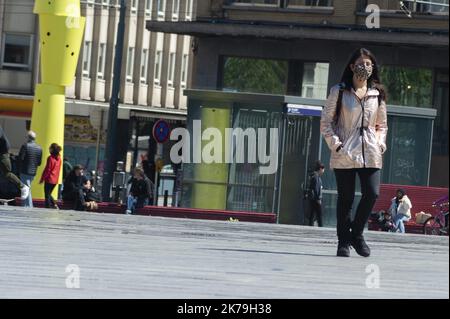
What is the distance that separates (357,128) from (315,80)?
1162 inches

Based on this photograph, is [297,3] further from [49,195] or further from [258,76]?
[49,195]

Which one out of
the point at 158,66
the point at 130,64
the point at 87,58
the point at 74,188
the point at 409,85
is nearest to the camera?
the point at 74,188

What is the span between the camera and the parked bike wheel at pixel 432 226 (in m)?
30.9

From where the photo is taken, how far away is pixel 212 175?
99.8 ft

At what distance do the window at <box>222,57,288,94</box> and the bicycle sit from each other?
1084 cm

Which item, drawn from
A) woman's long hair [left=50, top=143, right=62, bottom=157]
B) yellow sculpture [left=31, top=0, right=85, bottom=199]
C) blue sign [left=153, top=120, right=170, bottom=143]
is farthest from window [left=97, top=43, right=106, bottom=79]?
woman's long hair [left=50, top=143, right=62, bottom=157]

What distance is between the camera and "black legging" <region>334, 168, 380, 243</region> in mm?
12453

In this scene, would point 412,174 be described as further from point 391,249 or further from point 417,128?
point 391,249

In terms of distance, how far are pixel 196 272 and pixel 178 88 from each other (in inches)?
2785

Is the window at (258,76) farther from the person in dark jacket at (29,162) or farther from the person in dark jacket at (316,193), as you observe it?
the person in dark jacket at (29,162)

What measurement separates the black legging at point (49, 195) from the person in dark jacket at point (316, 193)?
16.9 feet

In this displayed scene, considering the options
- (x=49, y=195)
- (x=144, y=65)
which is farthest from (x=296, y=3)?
(x=144, y=65)

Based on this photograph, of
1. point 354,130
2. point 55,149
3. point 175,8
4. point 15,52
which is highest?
point 175,8
